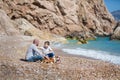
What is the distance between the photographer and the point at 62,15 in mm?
99812

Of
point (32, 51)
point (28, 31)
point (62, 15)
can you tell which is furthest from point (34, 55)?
point (62, 15)

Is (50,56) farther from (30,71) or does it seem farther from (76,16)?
(76,16)

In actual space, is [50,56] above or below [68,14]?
above

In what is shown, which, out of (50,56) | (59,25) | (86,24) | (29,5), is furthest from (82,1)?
(50,56)

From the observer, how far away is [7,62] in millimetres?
19312

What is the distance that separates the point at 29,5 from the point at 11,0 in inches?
205

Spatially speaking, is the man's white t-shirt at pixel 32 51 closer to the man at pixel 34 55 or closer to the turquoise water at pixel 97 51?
the man at pixel 34 55

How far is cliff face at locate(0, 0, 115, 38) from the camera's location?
3501 inches

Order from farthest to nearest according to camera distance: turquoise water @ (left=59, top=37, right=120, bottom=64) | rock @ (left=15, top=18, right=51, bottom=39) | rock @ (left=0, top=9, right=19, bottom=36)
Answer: rock @ (left=15, top=18, right=51, bottom=39), rock @ (left=0, top=9, right=19, bottom=36), turquoise water @ (left=59, top=37, right=120, bottom=64)

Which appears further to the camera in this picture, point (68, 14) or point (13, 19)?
point (68, 14)

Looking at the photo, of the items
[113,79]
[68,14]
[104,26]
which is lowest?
[104,26]

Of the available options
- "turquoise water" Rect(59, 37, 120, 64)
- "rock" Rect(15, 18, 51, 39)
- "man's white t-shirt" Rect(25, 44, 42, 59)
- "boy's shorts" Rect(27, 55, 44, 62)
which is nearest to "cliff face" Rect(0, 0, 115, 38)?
"rock" Rect(15, 18, 51, 39)

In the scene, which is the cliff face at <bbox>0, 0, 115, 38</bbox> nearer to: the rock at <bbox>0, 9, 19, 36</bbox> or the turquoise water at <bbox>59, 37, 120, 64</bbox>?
the rock at <bbox>0, 9, 19, 36</bbox>

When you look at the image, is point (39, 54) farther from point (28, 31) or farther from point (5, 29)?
point (28, 31)
